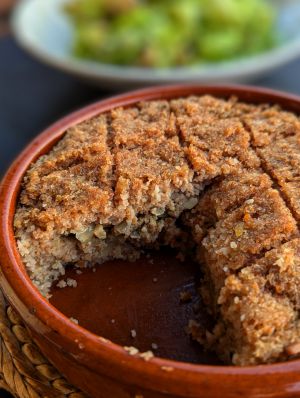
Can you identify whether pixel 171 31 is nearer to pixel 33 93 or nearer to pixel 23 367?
pixel 33 93

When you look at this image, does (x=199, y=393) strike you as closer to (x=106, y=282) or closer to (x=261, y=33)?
(x=106, y=282)

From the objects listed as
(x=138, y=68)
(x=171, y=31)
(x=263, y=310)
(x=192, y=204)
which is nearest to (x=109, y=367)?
(x=263, y=310)

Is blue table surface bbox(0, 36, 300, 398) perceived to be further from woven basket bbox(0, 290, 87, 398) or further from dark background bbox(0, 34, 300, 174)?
woven basket bbox(0, 290, 87, 398)

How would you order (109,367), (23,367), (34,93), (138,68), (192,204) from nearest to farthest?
1. (109,367)
2. (23,367)
3. (192,204)
4. (138,68)
5. (34,93)

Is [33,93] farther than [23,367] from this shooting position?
Yes

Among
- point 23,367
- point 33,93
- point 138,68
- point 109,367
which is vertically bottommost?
point 23,367

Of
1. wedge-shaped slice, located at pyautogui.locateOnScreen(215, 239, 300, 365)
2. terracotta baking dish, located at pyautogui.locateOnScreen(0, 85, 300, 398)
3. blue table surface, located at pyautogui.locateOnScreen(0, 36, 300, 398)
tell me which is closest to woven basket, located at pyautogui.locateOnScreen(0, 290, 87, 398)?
terracotta baking dish, located at pyautogui.locateOnScreen(0, 85, 300, 398)

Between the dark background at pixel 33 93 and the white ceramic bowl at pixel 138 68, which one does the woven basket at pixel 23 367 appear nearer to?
the dark background at pixel 33 93
